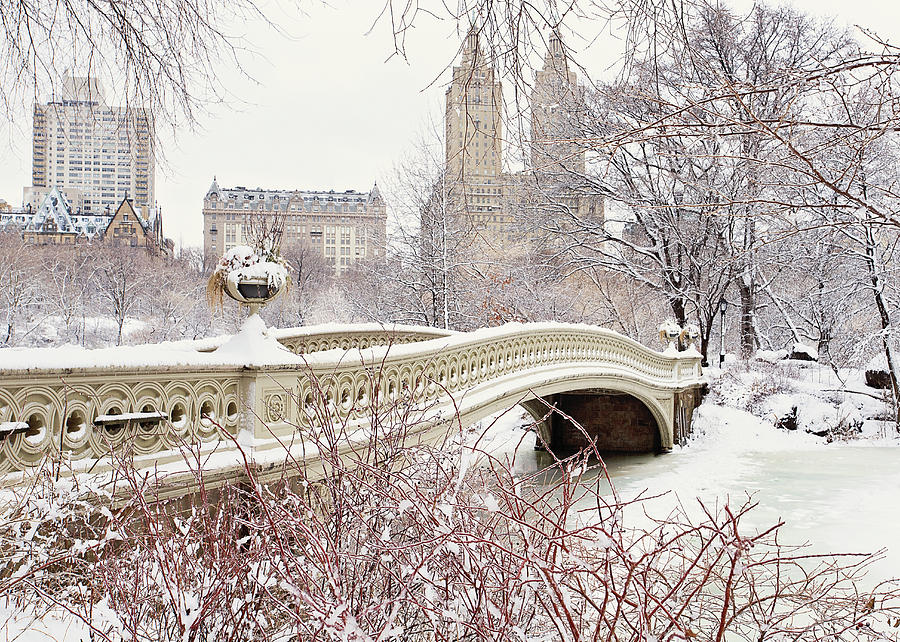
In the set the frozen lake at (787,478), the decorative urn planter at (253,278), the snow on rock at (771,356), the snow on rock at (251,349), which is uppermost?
the decorative urn planter at (253,278)

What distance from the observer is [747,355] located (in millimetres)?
23078

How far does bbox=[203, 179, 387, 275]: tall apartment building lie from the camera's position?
4941 cm

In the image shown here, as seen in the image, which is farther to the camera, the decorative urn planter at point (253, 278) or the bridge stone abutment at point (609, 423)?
the bridge stone abutment at point (609, 423)

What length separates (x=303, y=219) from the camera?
51.6 m

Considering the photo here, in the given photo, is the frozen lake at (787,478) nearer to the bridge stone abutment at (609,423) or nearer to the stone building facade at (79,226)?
the bridge stone abutment at (609,423)

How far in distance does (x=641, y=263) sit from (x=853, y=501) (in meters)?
12.2

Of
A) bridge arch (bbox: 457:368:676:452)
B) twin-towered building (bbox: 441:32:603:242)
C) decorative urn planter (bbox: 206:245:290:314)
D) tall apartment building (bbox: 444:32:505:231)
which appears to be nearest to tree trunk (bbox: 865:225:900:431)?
bridge arch (bbox: 457:368:676:452)

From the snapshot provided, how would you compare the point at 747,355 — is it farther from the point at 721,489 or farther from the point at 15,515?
the point at 15,515

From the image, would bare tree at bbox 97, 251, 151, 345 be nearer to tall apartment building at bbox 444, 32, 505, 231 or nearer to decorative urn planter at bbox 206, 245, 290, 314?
decorative urn planter at bbox 206, 245, 290, 314

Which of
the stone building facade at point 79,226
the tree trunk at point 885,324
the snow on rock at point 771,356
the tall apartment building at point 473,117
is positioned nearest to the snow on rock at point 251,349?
the tall apartment building at point 473,117

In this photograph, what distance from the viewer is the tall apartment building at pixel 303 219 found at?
49406mm

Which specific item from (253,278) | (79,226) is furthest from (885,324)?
(79,226)

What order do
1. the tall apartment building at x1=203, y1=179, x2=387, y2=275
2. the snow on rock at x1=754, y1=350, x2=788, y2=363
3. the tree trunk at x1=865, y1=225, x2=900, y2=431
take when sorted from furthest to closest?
the tall apartment building at x1=203, y1=179, x2=387, y2=275, the snow on rock at x1=754, y1=350, x2=788, y2=363, the tree trunk at x1=865, y1=225, x2=900, y2=431

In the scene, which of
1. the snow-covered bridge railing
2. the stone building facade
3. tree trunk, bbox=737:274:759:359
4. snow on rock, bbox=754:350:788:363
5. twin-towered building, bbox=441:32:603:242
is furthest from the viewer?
the stone building facade
